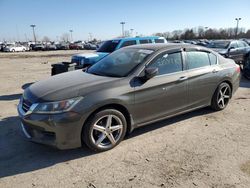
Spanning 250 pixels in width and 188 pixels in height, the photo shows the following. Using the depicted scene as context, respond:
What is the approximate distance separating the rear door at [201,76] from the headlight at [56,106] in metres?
2.40

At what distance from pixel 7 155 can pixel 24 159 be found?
34cm

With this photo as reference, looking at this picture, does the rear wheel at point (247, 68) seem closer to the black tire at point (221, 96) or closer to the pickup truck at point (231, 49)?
the pickup truck at point (231, 49)

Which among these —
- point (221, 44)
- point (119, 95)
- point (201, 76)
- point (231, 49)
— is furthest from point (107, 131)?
point (221, 44)

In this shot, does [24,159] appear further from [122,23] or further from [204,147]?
[122,23]

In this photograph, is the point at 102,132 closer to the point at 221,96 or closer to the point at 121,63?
the point at 121,63

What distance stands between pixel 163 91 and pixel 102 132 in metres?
1.33

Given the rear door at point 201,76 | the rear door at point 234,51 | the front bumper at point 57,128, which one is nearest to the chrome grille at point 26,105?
the front bumper at point 57,128

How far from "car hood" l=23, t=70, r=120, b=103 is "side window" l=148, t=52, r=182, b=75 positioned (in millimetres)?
896

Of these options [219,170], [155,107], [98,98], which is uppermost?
[98,98]

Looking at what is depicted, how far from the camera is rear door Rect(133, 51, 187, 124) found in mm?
4176

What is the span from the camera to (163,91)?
14.4 ft

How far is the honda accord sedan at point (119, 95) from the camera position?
3562 millimetres

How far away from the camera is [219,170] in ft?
11.0

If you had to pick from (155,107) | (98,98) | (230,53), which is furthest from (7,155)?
(230,53)
